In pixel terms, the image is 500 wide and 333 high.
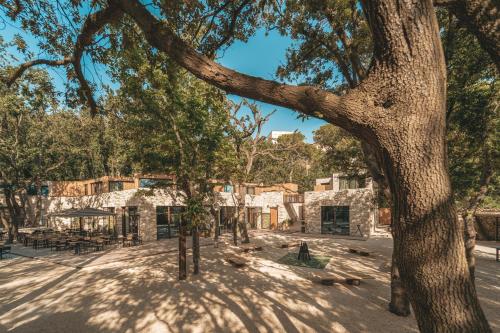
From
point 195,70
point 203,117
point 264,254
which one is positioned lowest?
point 264,254

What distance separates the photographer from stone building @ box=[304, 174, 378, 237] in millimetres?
22500

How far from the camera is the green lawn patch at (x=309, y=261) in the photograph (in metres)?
12.4

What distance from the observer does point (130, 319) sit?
6.78 meters

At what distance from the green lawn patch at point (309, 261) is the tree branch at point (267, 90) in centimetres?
1121

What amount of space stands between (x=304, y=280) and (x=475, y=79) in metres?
8.81

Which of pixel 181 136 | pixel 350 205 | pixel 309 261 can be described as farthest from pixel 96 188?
pixel 350 205

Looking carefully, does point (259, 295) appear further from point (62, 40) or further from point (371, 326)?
point (62, 40)

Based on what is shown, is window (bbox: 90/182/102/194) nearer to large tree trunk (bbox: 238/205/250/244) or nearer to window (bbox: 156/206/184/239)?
window (bbox: 156/206/184/239)

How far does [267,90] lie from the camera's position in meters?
2.49

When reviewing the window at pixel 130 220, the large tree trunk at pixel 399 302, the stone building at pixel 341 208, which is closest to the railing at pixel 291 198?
the stone building at pixel 341 208

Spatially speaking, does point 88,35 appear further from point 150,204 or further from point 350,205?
point 350,205

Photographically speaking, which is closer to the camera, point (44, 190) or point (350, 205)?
point (350, 205)

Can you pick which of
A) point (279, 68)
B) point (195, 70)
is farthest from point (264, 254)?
point (195, 70)

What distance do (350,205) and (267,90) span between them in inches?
899
